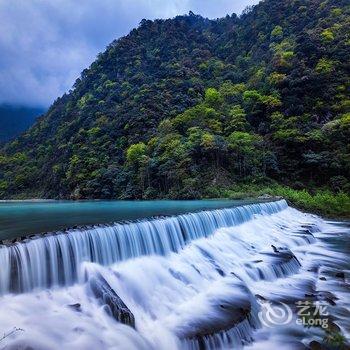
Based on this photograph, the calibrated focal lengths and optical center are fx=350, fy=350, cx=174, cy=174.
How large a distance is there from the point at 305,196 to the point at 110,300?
2273 cm

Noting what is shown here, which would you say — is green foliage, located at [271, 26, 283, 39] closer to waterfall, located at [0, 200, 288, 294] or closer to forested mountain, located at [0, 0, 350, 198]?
forested mountain, located at [0, 0, 350, 198]

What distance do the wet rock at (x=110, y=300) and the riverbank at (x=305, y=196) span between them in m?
20.2

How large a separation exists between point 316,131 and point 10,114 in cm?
19721

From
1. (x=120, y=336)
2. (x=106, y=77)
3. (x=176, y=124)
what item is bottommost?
(x=120, y=336)

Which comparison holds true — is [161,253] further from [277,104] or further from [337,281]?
[277,104]

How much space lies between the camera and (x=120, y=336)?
607 cm

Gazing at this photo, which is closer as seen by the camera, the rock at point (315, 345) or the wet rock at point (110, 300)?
the rock at point (315, 345)

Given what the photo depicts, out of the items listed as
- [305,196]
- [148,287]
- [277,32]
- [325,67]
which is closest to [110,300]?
[148,287]

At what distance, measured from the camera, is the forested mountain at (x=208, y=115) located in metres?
31.4

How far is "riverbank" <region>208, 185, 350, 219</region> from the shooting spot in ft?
80.3

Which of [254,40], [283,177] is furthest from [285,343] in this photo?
[254,40]

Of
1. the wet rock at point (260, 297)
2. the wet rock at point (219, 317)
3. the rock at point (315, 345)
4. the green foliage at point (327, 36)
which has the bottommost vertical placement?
the rock at point (315, 345)

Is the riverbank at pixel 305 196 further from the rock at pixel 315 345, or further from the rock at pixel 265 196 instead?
the rock at pixel 315 345

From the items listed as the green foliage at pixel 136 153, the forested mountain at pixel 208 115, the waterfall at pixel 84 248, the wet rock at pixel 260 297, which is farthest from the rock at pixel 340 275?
the green foliage at pixel 136 153
